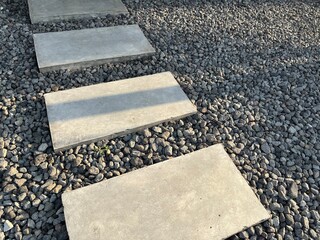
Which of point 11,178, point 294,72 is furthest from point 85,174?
point 294,72

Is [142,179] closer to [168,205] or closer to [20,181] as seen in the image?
[168,205]

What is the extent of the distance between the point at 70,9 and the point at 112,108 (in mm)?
1488

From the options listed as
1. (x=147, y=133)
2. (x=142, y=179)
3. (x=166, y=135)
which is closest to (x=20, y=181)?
(x=142, y=179)

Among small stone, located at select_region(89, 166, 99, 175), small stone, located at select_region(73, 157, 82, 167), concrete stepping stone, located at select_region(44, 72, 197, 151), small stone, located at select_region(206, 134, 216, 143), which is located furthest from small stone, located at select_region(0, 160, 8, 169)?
small stone, located at select_region(206, 134, 216, 143)

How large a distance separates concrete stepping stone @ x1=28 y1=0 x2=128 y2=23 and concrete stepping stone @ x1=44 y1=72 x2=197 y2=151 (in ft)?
3.54

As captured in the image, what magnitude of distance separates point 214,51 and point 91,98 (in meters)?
1.31

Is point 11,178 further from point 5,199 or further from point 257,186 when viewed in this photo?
point 257,186

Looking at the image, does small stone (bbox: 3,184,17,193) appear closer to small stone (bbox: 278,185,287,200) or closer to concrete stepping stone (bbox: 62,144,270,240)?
concrete stepping stone (bbox: 62,144,270,240)

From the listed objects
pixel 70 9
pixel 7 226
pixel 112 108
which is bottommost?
pixel 7 226

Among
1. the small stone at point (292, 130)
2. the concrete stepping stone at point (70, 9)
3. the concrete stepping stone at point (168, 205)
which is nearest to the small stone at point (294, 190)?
the concrete stepping stone at point (168, 205)

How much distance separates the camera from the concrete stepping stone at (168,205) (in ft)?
4.87

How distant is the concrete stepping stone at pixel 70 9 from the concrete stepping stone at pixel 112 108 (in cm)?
108

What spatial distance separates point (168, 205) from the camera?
1.59 meters

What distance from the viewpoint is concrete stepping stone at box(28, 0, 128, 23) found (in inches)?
112
